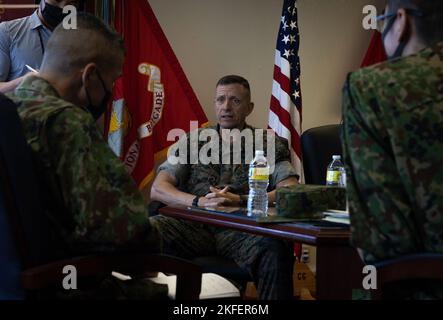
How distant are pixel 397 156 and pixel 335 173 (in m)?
1.45

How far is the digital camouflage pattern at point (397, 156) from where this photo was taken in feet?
3.93

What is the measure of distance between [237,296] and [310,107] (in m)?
3.17

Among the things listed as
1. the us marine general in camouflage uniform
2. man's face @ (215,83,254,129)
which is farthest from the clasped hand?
man's face @ (215,83,254,129)

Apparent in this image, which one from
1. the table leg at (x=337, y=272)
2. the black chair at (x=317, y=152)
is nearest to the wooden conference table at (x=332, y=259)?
the table leg at (x=337, y=272)

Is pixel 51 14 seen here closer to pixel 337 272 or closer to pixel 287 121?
pixel 337 272

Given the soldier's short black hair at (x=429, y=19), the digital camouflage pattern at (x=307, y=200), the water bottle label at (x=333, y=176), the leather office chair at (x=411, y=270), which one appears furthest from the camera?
the water bottle label at (x=333, y=176)

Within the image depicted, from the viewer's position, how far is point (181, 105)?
4.26 meters

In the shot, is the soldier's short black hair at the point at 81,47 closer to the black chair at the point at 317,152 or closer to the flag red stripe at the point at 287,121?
the black chair at the point at 317,152

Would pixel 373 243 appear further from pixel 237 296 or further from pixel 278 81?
pixel 278 81

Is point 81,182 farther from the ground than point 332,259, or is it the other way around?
point 81,182

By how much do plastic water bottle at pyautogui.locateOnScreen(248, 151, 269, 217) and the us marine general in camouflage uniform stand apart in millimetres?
121

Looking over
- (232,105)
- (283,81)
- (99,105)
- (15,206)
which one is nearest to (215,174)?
(232,105)

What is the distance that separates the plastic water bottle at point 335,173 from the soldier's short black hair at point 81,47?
4.21ft

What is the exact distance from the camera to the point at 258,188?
2.63 meters
